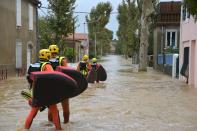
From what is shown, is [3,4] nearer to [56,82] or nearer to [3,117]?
[3,117]

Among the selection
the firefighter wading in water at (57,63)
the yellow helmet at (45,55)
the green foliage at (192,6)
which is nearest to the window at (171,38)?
the firefighter wading in water at (57,63)

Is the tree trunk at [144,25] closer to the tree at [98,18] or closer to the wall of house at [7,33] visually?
the wall of house at [7,33]

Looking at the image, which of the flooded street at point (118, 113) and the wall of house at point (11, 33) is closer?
the flooded street at point (118, 113)

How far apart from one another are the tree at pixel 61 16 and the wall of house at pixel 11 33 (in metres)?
11.1

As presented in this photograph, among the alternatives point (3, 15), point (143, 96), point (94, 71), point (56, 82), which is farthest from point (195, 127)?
point (3, 15)

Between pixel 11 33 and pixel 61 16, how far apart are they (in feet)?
52.5

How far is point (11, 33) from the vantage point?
1230 inches

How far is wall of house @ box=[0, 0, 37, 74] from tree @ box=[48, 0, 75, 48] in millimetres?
11051

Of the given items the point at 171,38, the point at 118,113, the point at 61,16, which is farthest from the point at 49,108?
the point at 61,16

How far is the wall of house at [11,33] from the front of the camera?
29516mm

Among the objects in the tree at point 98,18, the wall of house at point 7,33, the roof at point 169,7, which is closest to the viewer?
the wall of house at point 7,33

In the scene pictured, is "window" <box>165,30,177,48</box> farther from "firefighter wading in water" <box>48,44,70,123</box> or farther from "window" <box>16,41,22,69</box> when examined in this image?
"firefighter wading in water" <box>48,44,70,123</box>

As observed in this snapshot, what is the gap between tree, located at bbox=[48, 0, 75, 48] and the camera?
154 ft

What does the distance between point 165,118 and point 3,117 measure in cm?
390
